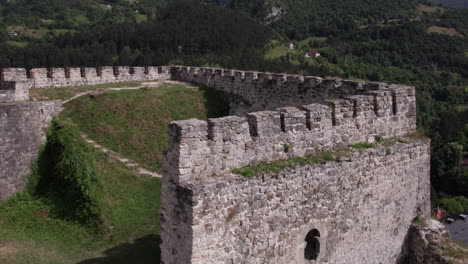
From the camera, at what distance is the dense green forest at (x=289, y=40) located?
63.8 m

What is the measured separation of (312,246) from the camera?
1027 cm

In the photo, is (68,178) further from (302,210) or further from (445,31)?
(445,31)

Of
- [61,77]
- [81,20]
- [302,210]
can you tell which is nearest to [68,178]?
[302,210]

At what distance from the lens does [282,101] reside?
19781 millimetres

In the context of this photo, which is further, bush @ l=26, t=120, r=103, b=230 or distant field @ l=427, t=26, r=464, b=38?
distant field @ l=427, t=26, r=464, b=38

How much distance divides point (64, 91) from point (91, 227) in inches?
438

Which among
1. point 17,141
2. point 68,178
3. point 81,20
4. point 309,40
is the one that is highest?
point 81,20

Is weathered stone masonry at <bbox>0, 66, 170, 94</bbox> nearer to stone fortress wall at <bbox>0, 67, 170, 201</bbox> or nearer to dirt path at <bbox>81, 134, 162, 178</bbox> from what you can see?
stone fortress wall at <bbox>0, 67, 170, 201</bbox>

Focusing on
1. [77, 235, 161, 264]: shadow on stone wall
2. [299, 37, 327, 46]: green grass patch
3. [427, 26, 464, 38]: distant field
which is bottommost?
[77, 235, 161, 264]: shadow on stone wall

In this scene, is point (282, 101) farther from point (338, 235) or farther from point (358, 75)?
point (358, 75)

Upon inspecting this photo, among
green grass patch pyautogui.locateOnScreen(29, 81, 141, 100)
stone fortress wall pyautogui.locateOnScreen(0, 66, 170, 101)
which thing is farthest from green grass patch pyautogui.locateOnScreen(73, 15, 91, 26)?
green grass patch pyautogui.locateOnScreen(29, 81, 141, 100)

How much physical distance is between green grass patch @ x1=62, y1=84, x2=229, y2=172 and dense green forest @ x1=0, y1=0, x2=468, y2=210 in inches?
483

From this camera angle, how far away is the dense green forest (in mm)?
63781

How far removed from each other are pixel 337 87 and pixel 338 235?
709cm
